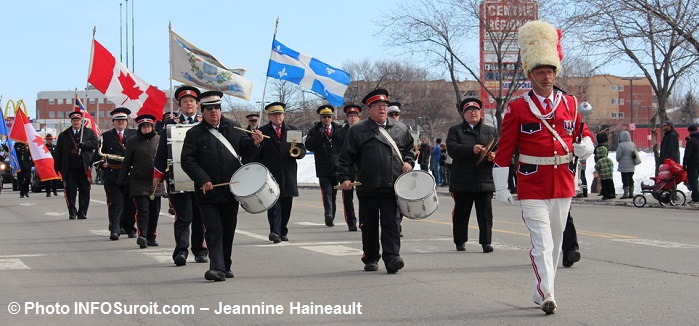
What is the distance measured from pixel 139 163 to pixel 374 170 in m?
5.08

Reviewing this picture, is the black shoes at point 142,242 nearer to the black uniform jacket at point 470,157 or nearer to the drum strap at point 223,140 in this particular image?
the drum strap at point 223,140

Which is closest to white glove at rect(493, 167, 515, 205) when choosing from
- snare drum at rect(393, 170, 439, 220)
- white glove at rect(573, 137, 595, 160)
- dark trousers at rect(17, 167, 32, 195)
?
white glove at rect(573, 137, 595, 160)

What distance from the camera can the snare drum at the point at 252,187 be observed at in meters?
10.2

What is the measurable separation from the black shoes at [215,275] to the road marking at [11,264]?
3.06 m

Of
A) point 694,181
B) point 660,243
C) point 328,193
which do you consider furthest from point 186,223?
point 694,181

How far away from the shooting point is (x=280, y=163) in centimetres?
1472

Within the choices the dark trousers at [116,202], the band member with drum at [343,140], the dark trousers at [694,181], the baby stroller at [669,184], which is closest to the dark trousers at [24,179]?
the dark trousers at [116,202]

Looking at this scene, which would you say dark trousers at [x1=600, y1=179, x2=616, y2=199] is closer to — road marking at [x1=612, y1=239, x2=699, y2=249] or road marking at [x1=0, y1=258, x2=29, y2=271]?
road marking at [x1=612, y1=239, x2=699, y2=249]

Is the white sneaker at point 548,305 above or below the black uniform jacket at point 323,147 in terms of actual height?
below

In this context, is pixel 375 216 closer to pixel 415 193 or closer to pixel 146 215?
pixel 415 193

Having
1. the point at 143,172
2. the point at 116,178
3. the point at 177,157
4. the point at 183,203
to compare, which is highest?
the point at 177,157

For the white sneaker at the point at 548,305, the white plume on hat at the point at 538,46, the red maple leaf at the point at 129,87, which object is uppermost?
the red maple leaf at the point at 129,87

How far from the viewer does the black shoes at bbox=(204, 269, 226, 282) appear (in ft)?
33.2
